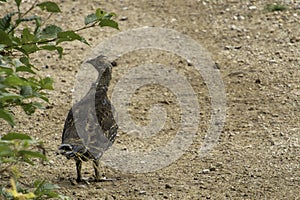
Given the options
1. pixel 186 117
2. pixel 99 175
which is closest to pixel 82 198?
pixel 99 175

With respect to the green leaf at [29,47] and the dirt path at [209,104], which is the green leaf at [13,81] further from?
the dirt path at [209,104]

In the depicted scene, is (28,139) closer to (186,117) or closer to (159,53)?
(186,117)

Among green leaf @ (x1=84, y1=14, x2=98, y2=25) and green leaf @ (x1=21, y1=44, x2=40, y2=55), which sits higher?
green leaf @ (x1=84, y1=14, x2=98, y2=25)

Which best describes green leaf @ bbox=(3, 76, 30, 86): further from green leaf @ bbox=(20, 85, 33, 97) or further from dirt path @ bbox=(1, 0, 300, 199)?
dirt path @ bbox=(1, 0, 300, 199)

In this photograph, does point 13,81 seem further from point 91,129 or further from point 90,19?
point 91,129

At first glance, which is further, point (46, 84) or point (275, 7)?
point (275, 7)

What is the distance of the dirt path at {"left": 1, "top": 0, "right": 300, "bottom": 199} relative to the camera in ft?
20.4

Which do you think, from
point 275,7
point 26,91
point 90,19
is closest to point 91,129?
point 90,19

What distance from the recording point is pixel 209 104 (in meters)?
7.96

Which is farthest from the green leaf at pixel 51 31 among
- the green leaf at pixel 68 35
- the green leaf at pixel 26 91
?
the green leaf at pixel 26 91

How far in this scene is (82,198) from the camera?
19.6 ft

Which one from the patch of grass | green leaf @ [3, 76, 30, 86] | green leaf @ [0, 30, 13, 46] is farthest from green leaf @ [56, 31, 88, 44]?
the patch of grass

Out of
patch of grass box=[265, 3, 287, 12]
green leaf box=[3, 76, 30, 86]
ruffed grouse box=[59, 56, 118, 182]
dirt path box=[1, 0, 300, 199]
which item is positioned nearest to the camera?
green leaf box=[3, 76, 30, 86]

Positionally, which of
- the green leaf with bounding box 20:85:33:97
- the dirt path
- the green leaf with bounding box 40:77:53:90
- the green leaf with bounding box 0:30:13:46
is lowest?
the dirt path
